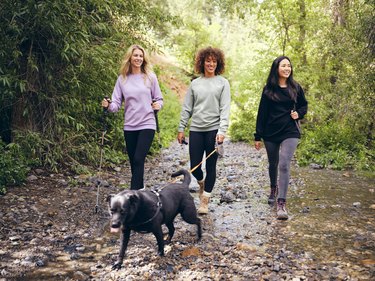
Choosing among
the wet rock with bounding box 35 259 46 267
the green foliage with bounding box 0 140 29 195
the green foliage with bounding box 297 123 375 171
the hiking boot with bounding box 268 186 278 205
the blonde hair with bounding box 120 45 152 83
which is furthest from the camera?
the green foliage with bounding box 297 123 375 171

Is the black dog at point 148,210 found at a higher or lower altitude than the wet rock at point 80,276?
higher

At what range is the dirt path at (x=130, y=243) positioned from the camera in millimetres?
3775

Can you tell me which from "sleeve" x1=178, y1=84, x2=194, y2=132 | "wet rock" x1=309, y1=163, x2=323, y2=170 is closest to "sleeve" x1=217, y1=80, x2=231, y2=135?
"sleeve" x1=178, y1=84, x2=194, y2=132

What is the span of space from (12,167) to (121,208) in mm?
3458

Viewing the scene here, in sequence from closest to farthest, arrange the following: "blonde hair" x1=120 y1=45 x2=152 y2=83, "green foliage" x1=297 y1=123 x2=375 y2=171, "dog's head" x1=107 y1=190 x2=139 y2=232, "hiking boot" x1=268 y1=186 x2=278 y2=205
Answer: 1. "dog's head" x1=107 y1=190 x2=139 y2=232
2. "blonde hair" x1=120 y1=45 x2=152 y2=83
3. "hiking boot" x1=268 y1=186 x2=278 y2=205
4. "green foliage" x1=297 y1=123 x2=375 y2=171

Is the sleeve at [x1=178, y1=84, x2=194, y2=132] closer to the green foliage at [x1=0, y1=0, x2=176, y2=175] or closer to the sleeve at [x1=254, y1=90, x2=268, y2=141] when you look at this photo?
the sleeve at [x1=254, y1=90, x2=268, y2=141]

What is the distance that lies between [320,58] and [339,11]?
1669 mm

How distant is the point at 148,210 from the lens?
12.6ft

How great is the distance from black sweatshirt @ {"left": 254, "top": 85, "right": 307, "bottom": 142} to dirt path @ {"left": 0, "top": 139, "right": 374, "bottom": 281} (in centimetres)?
117

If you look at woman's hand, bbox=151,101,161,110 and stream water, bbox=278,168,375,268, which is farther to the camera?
woman's hand, bbox=151,101,161,110

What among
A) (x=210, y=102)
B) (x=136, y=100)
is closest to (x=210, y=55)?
(x=210, y=102)

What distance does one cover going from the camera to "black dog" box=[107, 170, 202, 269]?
11.6 ft

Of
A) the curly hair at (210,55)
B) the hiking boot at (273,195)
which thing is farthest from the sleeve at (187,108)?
the hiking boot at (273,195)

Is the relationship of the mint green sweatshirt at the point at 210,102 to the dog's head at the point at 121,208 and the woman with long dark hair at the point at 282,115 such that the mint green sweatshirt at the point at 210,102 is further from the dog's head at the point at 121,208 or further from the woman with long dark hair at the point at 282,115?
the dog's head at the point at 121,208
